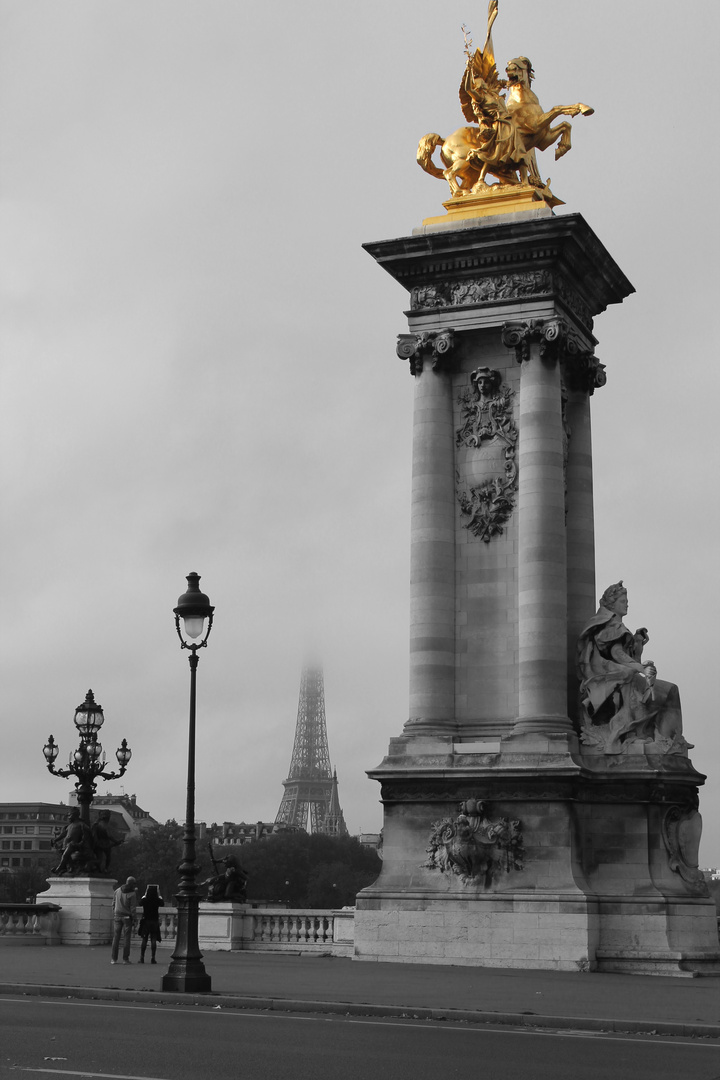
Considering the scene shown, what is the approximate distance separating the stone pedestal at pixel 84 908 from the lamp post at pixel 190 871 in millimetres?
16634

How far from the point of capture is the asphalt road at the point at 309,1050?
14.7 meters

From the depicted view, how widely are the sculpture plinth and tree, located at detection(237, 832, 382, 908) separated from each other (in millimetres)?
96444

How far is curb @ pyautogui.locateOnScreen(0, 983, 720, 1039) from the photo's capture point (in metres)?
18.8

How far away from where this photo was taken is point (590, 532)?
38.4m

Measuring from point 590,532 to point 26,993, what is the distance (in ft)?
63.6

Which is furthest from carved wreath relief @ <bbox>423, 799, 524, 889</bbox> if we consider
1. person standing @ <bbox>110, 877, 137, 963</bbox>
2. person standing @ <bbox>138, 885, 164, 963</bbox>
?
person standing @ <bbox>110, 877, 137, 963</bbox>

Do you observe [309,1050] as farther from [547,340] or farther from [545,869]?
Answer: [547,340]

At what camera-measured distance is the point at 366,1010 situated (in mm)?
20719

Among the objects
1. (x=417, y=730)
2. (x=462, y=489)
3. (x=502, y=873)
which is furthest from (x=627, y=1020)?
(x=462, y=489)

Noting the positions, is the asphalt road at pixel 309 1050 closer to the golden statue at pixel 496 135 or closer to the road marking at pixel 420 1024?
the road marking at pixel 420 1024

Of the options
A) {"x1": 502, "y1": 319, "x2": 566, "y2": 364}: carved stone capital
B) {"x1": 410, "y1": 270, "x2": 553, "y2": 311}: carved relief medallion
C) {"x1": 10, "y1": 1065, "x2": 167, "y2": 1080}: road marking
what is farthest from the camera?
{"x1": 410, "y1": 270, "x2": 553, "y2": 311}: carved relief medallion

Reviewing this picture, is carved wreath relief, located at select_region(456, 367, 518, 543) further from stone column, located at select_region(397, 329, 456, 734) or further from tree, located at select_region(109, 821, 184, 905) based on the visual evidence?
tree, located at select_region(109, 821, 184, 905)

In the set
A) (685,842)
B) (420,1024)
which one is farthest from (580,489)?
(420,1024)

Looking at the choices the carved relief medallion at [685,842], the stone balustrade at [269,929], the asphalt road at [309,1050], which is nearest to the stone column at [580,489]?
the carved relief medallion at [685,842]
